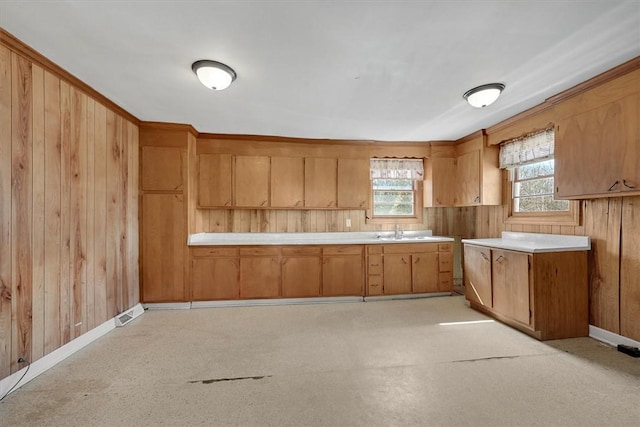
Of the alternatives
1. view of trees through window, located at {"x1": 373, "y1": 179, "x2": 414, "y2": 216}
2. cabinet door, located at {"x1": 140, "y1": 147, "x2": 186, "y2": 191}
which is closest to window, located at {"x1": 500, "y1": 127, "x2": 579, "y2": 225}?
view of trees through window, located at {"x1": 373, "y1": 179, "x2": 414, "y2": 216}

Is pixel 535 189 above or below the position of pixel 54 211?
above

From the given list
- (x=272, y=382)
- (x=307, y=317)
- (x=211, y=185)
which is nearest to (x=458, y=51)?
(x=272, y=382)

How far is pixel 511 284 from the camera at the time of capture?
110 inches

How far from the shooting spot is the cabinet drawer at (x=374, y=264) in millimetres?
3809

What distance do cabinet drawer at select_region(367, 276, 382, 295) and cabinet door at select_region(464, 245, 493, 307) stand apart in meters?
1.11

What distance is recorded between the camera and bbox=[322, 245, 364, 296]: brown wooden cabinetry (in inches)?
147

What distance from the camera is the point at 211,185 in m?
3.87

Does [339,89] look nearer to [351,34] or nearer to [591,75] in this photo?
[351,34]

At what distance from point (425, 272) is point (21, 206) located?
4.27 metres

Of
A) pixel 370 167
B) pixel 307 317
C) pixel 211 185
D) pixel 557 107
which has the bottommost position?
pixel 307 317

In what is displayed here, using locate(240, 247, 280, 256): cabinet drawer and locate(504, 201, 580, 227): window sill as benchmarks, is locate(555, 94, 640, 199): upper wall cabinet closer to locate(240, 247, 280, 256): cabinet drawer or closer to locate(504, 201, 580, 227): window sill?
locate(504, 201, 580, 227): window sill

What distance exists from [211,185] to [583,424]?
4.18m

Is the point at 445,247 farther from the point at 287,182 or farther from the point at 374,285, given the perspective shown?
the point at 287,182

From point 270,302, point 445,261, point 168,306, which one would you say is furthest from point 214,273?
point 445,261
